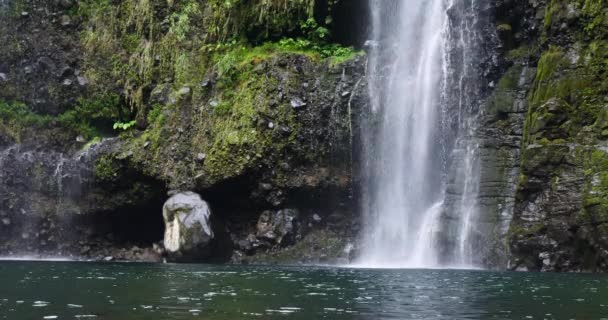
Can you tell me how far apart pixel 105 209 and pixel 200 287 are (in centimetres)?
1294

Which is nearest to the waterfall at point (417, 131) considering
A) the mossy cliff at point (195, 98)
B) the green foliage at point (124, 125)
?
the mossy cliff at point (195, 98)

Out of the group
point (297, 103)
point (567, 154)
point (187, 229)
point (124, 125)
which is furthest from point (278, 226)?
point (567, 154)

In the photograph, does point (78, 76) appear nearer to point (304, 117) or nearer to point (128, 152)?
point (128, 152)

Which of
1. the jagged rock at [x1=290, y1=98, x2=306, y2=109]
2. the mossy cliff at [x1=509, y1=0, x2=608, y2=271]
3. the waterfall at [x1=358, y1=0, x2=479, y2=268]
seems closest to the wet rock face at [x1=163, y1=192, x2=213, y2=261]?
the jagged rock at [x1=290, y1=98, x2=306, y2=109]

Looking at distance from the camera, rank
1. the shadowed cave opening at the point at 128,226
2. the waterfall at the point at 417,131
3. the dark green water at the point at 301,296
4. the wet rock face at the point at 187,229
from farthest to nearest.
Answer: the shadowed cave opening at the point at 128,226 → the wet rock face at the point at 187,229 → the waterfall at the point at 417,131 → the dark green water at the point at 301,296

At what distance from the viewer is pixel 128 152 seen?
2369cm

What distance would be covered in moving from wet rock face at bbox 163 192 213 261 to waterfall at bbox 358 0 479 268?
193 inches

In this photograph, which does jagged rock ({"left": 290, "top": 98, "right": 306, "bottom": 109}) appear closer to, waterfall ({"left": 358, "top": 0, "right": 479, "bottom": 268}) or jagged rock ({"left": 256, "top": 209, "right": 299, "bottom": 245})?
waterfall ({"left": 358, "top": 0, "right": 479, "bottom": 268})

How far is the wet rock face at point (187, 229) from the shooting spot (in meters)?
21.3

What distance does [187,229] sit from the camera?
21375 millimetres

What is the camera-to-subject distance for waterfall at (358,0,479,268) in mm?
20594

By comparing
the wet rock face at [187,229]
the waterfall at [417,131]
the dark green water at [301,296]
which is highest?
the waterfall at [417,131]

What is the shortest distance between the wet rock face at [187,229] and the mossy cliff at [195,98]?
1.08 metres

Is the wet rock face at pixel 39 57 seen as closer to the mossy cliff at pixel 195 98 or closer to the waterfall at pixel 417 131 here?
the mossy cliff at pixel 195 98
